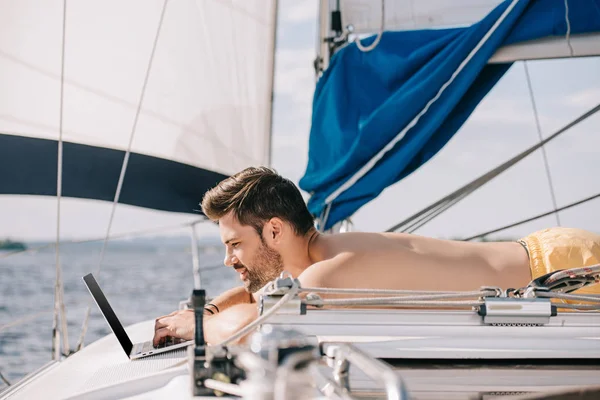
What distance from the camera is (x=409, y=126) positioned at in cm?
310

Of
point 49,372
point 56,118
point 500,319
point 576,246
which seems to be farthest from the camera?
point 56,118

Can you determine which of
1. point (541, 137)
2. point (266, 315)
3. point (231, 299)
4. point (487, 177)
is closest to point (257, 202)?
point (231, 299)

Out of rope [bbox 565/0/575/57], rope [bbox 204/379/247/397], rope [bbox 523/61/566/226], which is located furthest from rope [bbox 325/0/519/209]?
rope [bbox 204/379/247/397]

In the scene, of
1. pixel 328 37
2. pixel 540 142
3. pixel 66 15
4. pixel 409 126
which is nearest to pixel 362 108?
pixel 409 126

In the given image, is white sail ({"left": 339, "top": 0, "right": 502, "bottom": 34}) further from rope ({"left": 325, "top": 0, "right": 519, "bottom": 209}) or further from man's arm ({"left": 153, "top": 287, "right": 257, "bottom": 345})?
man's arm ({"left": 153, "top": 287, "right": 257, "bottom": 345})

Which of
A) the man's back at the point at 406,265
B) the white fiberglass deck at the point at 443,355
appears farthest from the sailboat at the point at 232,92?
the man's back at the point at 406,265

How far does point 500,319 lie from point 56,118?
213 cm

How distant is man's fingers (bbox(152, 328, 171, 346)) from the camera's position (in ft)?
6.67

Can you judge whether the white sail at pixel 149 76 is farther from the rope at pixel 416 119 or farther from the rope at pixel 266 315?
the rope at pixel 266 315

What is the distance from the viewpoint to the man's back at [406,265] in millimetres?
1988

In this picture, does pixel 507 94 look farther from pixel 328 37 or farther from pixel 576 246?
pixel 576 246

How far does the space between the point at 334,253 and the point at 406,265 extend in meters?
0.20

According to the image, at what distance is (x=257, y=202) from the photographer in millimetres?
2346

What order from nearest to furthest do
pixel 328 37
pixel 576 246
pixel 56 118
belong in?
pixel 576 246 < pixel 56 118 < pixel 328 37
